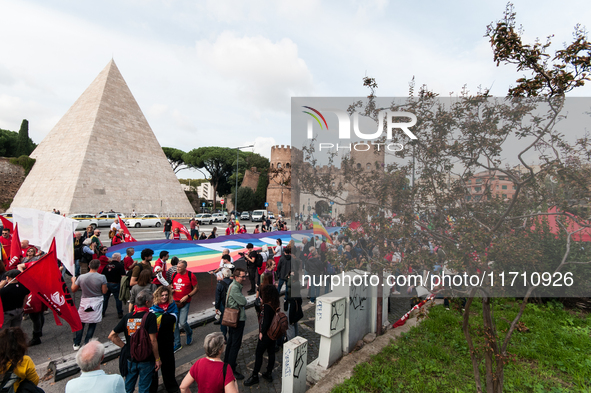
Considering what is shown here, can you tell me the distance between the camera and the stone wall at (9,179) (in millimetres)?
33344

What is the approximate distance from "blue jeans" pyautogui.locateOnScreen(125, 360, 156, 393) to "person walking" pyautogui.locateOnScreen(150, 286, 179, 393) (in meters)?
0.21

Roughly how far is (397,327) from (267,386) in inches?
119

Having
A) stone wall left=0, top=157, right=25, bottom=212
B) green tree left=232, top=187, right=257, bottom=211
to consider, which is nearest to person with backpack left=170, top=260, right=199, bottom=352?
stone wall left=0, top=157, right=25, bottom=212

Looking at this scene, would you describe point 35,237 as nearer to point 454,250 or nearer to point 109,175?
point 454,250

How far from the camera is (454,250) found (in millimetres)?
2971

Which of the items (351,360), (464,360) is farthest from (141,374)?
(464,360)

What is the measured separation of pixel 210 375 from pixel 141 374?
1.48 metres

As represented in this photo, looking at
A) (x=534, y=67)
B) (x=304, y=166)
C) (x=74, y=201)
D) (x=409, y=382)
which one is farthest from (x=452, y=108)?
(x=74, y=201)

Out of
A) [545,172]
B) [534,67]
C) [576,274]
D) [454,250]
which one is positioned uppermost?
[534,67]

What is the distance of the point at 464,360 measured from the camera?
432 cm

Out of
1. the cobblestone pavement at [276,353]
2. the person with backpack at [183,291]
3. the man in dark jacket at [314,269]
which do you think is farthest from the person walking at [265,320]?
the person with backpack at [183,291]

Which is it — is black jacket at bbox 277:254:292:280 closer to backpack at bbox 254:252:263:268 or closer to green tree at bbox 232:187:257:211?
backpack at bbox 254:252:263:268

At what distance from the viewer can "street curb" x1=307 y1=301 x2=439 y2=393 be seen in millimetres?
3745

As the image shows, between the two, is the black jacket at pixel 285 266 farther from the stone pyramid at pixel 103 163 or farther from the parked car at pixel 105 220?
the stone pyramid at pixel 103 163
